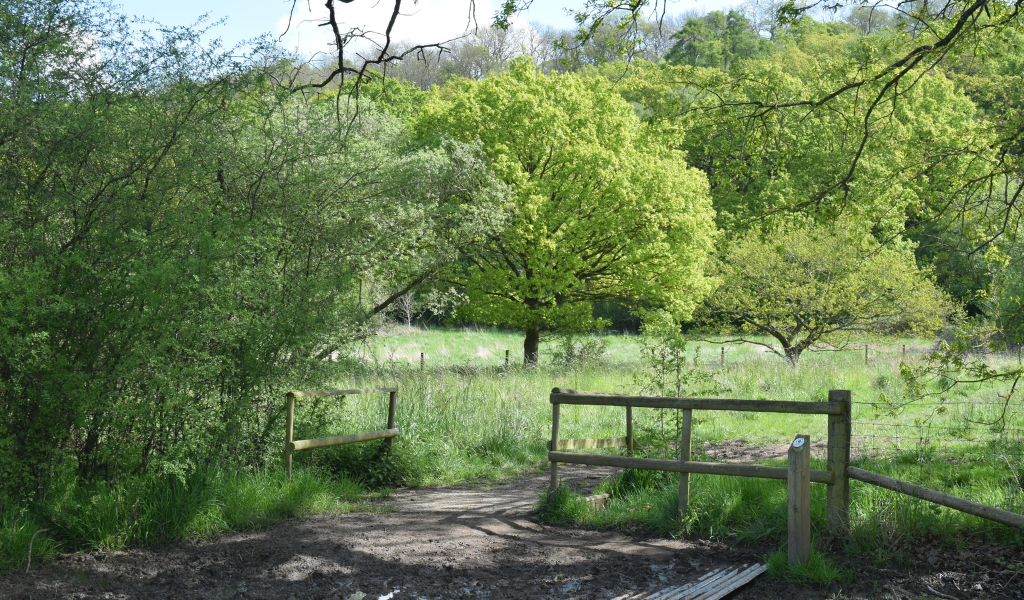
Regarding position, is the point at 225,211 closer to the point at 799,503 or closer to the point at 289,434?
the point at 289,434

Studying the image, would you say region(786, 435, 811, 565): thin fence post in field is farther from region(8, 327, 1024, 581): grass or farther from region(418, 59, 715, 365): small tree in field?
region(418, 59, 715, 365): small tree in field

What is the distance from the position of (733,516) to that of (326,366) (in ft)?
13.8

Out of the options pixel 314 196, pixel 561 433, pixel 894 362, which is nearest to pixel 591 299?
pixel 894 362

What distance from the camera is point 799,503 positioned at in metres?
5.23

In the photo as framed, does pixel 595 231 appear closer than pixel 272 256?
No

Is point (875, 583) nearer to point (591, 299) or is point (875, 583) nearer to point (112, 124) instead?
point (112, 124)

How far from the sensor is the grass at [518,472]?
5.73 metres

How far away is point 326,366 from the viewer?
7.99m

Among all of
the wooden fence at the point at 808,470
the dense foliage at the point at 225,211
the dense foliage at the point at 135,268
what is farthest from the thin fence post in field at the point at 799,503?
the dense foliage at the point at 135,268

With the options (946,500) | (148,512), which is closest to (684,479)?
(946,500)

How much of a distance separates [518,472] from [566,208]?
42.7ft

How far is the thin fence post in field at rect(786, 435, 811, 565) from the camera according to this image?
5.23m

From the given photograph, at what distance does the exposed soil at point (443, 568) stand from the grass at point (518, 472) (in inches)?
8.7

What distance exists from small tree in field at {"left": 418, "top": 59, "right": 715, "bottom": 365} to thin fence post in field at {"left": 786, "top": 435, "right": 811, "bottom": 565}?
1620 cm
